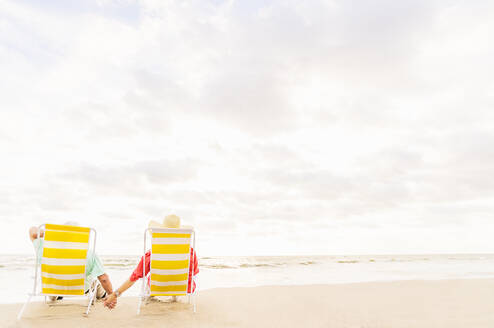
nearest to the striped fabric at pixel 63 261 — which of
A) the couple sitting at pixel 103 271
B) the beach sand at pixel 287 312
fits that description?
the couple sitting at pixel 103 271

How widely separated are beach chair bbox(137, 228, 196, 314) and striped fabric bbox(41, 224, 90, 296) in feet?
2.81

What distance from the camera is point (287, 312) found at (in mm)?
5320

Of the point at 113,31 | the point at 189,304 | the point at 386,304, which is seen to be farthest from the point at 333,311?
the point at 113,31

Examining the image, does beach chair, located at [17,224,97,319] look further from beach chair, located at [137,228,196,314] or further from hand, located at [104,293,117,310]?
beach chair, located at [137,228,196,314]

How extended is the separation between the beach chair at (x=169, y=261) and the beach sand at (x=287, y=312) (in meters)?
0.34

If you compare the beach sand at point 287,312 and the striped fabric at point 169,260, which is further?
the striped fabric at point 169,260

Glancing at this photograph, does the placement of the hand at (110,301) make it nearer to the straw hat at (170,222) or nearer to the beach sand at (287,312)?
the beach sand at (287,312)

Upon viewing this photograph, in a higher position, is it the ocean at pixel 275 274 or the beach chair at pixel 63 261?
the beach chair at pixel 63 261

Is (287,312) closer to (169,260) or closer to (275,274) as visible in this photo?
(169,260)

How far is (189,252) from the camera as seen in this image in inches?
197

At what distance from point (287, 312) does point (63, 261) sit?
3266mm

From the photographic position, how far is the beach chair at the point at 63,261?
4770 mm

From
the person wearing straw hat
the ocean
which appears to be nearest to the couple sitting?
the person wearing straw hat

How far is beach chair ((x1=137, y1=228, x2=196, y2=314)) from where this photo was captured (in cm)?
495
